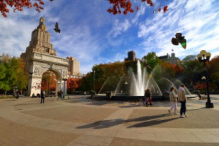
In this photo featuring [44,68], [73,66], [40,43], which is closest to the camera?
[44,68]

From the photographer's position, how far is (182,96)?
25.4 feet

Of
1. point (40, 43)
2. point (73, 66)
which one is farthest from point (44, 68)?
point (73, 66)

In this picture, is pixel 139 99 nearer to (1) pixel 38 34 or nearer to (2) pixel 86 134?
(2) pixel 86 134

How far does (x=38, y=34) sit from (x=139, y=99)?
98.9 metres

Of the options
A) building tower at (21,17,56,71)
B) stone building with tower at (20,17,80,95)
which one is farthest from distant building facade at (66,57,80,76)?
stone building with tower at (20,17,80,95)

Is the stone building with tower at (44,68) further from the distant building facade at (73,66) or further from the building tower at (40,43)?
the distant building facade at (73,66)

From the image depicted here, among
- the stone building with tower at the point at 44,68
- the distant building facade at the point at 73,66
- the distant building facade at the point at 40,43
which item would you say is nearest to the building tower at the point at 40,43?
the distant building facade at the point at 40,43

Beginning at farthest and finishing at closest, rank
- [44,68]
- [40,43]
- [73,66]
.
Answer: [73,66], [40,43], [44,68]

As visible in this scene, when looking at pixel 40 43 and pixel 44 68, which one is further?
pixel 40 43

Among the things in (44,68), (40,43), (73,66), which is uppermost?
(40,43)

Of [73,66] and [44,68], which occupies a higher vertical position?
[73,66]

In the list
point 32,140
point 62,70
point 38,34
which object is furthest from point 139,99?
point 38,34

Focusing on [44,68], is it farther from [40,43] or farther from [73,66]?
[73,66]

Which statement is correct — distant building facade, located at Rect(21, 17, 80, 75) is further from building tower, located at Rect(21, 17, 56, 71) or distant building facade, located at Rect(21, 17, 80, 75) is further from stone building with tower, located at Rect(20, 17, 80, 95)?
stone building with tower, located at Rect(20, 17, 80, 95)
